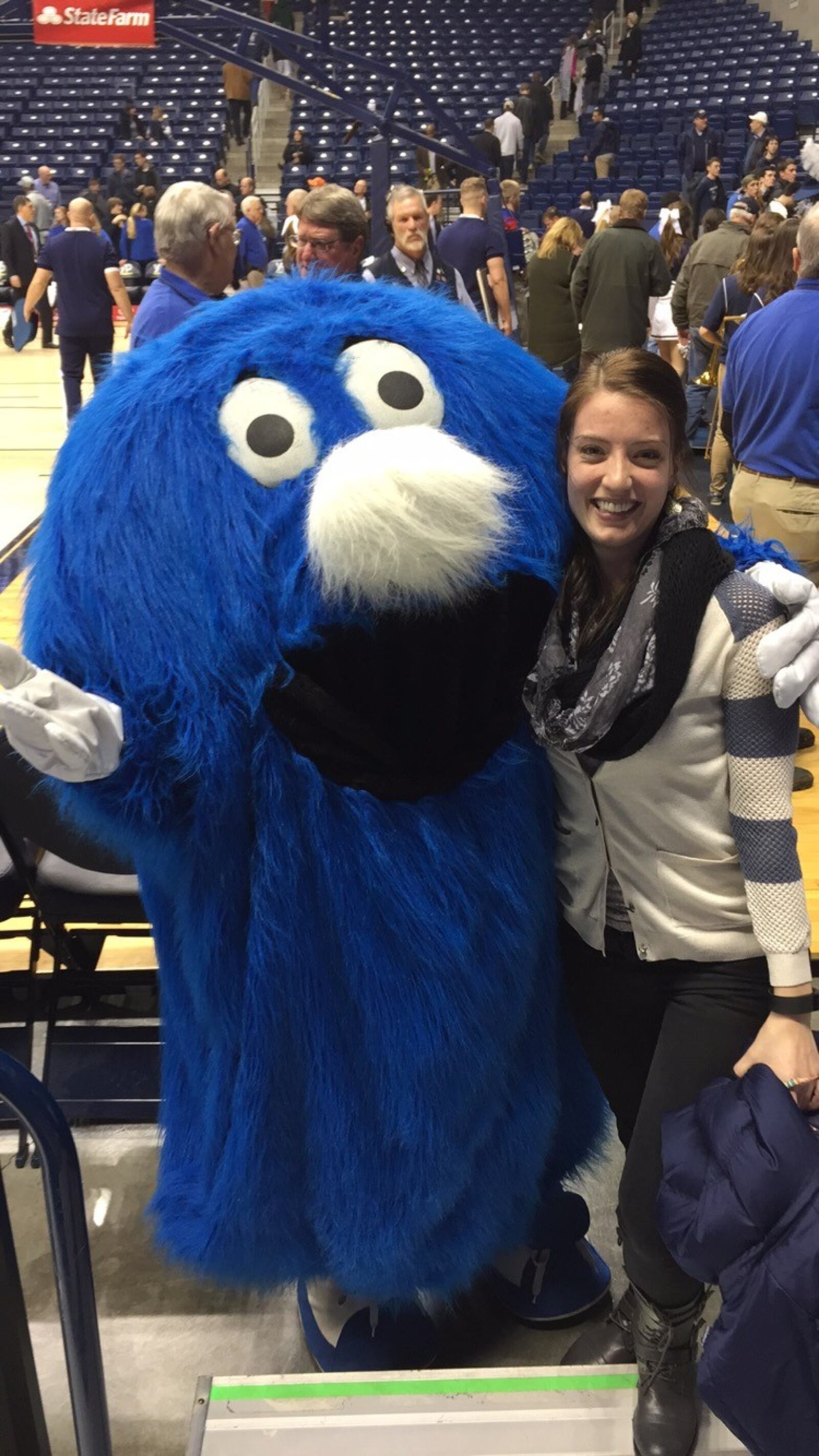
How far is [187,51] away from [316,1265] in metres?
22.3

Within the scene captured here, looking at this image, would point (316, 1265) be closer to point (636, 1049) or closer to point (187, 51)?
point (636, 1049)

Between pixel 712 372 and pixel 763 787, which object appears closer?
pixel 763 787

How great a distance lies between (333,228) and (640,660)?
241 cm

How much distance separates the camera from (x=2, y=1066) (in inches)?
51.5

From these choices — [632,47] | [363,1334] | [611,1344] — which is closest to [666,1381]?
[611,1344]

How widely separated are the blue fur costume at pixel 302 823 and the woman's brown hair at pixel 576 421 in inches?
1.6

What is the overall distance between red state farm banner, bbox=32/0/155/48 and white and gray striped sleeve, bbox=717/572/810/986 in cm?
891

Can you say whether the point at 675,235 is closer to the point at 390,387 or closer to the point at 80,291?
the point at 80,291

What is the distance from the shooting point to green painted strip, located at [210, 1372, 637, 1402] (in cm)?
171

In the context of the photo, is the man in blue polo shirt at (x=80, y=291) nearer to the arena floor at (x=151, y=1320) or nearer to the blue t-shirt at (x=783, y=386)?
the blue t-shirt at (x=783, y=386)

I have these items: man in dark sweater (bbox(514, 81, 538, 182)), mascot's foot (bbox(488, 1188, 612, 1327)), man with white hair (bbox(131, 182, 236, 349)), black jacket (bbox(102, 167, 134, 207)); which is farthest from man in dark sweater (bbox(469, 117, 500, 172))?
mascot's foot (bbox(488, 1188, 612, 1327))

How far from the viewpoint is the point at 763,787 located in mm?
1479

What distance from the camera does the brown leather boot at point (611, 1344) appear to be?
6.07 ft

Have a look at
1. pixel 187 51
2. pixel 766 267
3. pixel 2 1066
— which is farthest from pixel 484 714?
pixel 187 51
